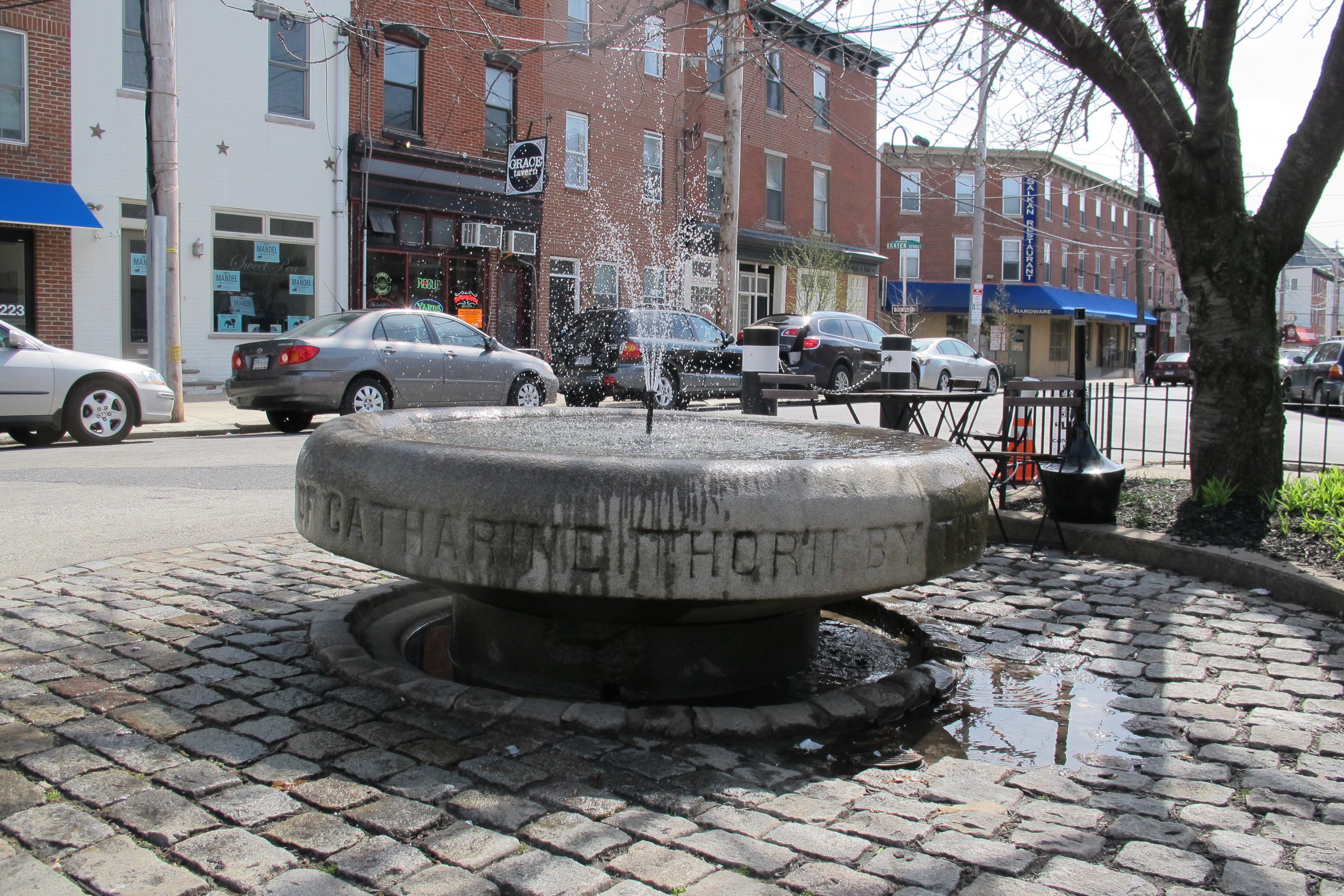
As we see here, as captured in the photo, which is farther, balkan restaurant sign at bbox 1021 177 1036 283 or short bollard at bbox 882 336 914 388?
balkan restaurant sign at bbox 1021 177 1036 283

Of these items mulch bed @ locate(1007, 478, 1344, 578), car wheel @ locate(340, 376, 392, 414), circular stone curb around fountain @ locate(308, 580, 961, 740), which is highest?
car wheel @ locate(340, 376, 392, 414)

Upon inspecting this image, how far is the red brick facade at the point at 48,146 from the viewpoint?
647 inches

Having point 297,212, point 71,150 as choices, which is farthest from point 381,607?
point 297,212

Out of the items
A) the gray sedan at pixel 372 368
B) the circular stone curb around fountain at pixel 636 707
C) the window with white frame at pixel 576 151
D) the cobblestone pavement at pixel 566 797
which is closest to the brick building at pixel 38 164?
the gray sedan at pixel 372 368

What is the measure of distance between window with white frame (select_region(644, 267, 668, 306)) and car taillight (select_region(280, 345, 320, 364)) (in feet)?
48.8

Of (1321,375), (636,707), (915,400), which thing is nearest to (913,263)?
(1321,375)

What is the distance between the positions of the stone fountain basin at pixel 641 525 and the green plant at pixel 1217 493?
353cm

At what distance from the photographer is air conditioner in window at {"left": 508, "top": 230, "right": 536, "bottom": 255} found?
2320cm

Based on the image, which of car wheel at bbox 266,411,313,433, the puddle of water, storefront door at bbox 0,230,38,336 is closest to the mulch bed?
the puddle of water

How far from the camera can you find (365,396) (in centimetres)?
1310

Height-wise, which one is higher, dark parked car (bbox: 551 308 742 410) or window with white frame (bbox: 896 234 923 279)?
window with white frame (bbox: 896 234 923 279)

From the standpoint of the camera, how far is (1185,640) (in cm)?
437

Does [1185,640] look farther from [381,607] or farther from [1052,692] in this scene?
[381,607]

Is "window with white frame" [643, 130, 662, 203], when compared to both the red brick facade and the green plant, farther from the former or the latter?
the green plant
